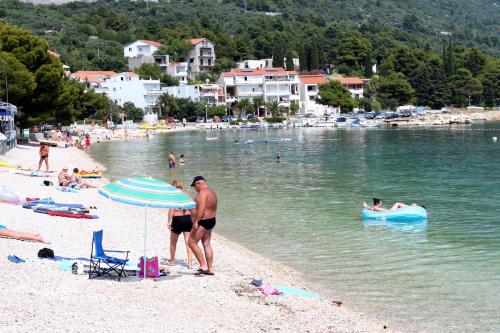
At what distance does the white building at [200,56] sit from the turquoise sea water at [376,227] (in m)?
96.0

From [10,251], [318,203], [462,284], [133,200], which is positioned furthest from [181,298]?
[318,203]

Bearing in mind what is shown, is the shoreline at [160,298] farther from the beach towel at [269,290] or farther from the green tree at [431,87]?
the green tree at [431,87]

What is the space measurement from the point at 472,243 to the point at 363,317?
A: 8.07m

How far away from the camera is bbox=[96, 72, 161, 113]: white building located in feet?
378

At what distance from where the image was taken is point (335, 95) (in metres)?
133

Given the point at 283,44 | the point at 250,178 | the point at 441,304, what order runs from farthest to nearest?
1. the point at 283,44
2. the point at 250,178
3. the point at 441,304

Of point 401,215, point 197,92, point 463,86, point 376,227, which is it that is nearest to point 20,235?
point 376,227

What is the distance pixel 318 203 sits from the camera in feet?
90.1

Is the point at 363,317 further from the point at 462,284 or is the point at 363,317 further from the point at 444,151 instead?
the point at 444,151

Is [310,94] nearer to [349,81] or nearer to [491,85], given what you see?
[349,81]

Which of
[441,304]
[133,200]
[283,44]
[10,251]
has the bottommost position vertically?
[441,304]

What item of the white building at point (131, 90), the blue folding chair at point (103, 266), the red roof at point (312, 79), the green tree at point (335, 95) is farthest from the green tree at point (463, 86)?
the blue folding chair at point (103, 266)

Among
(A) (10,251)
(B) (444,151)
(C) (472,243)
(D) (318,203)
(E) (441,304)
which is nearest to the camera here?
(E) (441,304)

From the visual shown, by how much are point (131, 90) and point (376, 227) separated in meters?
97.8
